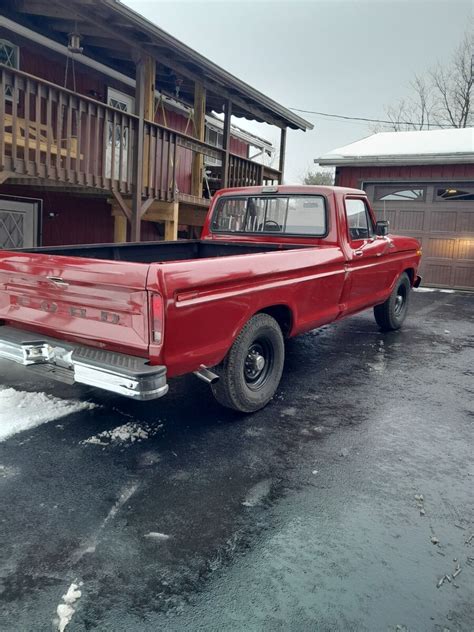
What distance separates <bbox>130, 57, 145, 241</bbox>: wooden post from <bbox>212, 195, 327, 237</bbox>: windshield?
7.67 feet

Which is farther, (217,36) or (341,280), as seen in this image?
(217,36)

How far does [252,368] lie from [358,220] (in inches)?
104

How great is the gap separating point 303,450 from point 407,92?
36844 mm

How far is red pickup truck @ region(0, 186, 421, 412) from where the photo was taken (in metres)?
3.05

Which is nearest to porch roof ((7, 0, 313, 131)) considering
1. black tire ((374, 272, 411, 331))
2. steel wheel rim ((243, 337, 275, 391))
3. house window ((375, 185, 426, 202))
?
house window ((375, 185, 426, 202))

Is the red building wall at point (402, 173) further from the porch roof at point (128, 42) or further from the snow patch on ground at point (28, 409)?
the snow patch on ground at point (28, 409)

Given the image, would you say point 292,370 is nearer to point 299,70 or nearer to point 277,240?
point 277,240

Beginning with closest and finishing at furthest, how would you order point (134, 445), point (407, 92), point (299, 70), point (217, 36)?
point (134, 445)
point (407, 92)
point (299, 70)
point (217, 36)

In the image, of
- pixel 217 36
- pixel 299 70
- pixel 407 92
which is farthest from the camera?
pixel 217 36

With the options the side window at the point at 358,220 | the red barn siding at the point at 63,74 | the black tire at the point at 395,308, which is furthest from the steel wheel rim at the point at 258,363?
the red barn siding at the point at 63,74

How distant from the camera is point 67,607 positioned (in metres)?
2.01

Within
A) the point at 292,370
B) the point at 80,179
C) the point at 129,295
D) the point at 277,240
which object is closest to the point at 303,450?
the point at 129,295

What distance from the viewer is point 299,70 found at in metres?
56.5

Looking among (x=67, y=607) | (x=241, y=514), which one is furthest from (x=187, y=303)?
(x=67, y=607)
